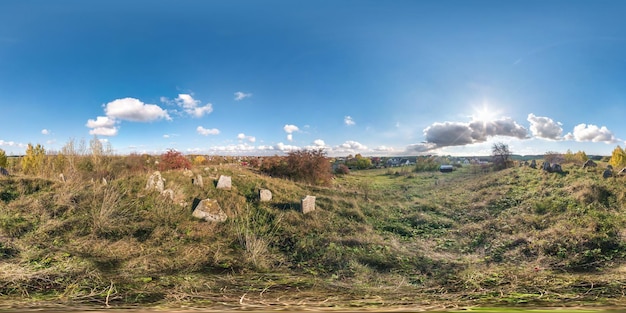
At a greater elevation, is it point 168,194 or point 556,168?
point 556,168

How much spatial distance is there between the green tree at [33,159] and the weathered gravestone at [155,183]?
487 cm

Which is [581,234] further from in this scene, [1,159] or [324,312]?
[1,159]

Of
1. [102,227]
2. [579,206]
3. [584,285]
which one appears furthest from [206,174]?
[579,206]

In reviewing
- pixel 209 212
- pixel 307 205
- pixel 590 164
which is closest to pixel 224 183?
pixel 209 212

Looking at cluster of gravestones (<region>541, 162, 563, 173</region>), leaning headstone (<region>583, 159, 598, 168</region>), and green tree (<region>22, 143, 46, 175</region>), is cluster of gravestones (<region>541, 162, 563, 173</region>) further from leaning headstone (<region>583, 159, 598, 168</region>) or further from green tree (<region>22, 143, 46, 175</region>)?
green tree (<region>22, 143, 46, 175</region>)

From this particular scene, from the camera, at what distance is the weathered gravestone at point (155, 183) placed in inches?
237

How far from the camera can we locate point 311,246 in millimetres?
4066

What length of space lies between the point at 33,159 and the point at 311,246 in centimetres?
946

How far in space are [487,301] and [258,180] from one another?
607 centimetres

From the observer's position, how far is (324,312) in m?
1.58

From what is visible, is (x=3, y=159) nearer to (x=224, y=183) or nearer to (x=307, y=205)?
(x=224, y=183)

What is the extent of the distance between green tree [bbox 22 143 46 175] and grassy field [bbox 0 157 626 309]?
235 cm

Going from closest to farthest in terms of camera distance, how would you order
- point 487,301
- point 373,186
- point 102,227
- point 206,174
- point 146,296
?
point 487,301, point 146,296, point 102,227, point 206,174, point 373,186

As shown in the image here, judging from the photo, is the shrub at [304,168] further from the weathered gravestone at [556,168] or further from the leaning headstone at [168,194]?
the weathered gravestone at [556,168]
